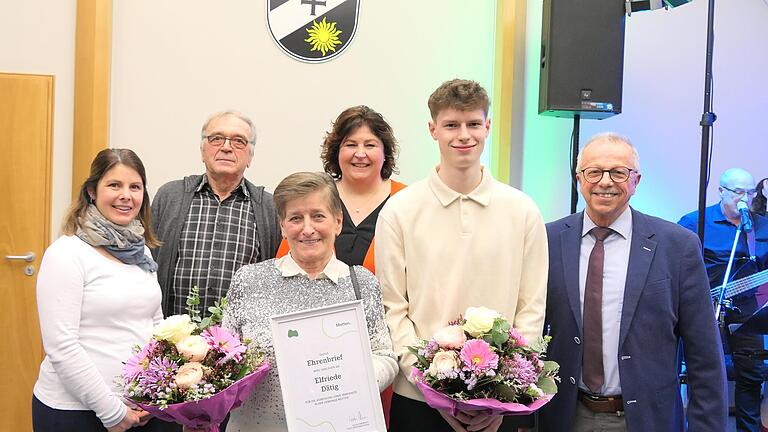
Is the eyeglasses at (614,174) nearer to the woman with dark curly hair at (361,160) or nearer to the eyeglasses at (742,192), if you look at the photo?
the woman with dark curly hair at (361,160)

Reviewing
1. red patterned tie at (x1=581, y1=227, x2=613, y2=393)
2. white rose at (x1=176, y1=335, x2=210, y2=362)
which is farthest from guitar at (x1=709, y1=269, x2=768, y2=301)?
white rose at (x1=176, y1=335, x2=210, y2=362)

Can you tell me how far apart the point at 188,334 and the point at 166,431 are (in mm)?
827

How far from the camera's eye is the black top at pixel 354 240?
2.74 meters

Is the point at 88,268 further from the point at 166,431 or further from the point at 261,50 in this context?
the point at 261,50

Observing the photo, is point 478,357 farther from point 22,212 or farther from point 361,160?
point 22,212

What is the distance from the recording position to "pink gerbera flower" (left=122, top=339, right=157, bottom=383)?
186 cm

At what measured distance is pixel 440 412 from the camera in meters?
2.17

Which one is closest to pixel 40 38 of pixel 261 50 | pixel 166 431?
pixel 261 50

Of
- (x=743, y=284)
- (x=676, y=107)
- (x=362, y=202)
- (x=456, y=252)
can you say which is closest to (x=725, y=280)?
(x=743, y=284)

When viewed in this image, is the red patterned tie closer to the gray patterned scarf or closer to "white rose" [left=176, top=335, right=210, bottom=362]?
"white rose" [left=176, top=335, right=210, bottom=362]

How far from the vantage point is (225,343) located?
1912 mm

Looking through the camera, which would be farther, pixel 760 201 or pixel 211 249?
pixel 760 201

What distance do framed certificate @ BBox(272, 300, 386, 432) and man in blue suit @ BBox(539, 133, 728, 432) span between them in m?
0.87

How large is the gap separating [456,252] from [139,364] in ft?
3.63
